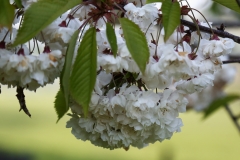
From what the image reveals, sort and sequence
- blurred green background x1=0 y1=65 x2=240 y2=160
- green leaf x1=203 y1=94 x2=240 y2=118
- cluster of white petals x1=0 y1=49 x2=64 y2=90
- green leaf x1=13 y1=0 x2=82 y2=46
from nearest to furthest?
green leaf x1=13 y1=0 x2=82 y2=46 → cluster of white petals x1=0 y1=49 x2=64 y2=90 → green leaf x1=203 y1=94 x2=240 y2=118 → blurred green background x1=0 y1=65 x2=240 y2=160

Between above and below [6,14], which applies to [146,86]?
below

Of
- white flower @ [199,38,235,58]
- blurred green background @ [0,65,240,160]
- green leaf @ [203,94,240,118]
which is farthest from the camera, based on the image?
blurred green background @ [0,65,240,160]

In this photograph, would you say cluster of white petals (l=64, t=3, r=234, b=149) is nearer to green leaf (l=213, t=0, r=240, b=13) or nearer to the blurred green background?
green leaf (l=213, t=0, r=240, b=13)

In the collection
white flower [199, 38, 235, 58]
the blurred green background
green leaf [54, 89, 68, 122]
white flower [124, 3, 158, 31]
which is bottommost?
the blurred green background

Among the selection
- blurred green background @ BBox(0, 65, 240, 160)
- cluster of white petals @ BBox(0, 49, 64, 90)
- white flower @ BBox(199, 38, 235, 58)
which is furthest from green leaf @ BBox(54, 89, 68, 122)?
blurred green background @ BBox(0, 65, 240, 160)

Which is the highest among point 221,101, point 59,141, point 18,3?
point 18,3

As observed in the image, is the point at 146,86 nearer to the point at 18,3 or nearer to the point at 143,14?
the point at 143,14

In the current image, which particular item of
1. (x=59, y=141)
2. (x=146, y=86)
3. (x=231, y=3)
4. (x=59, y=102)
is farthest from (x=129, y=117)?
(x=59, y=141)
